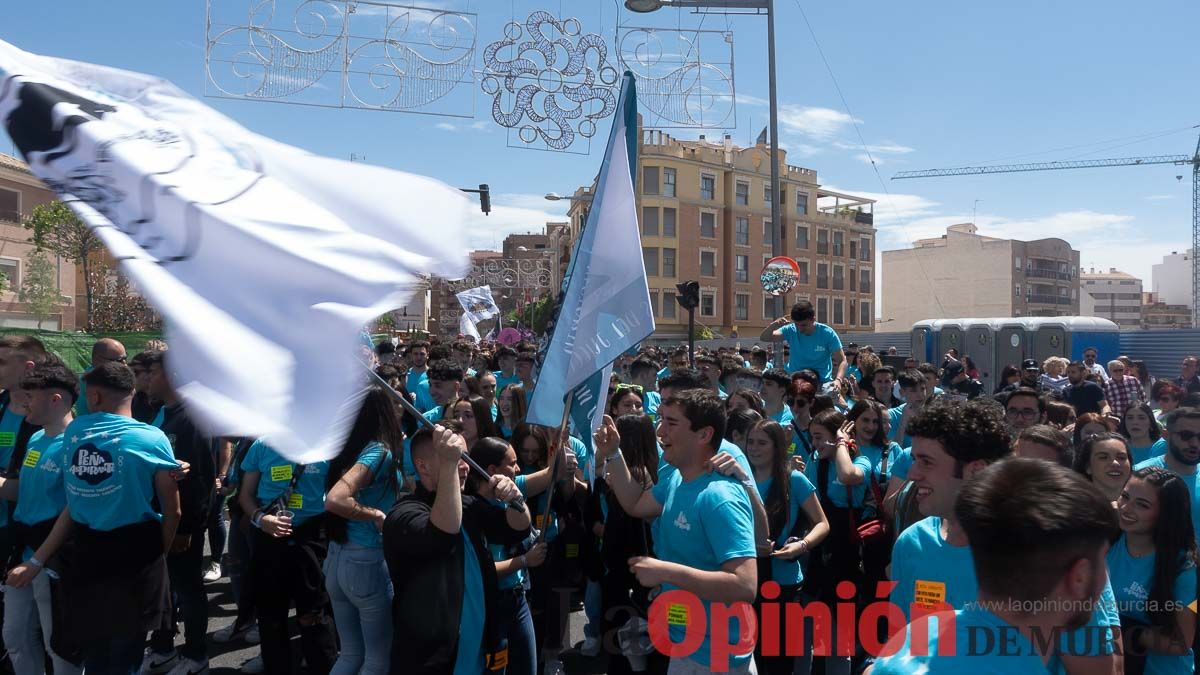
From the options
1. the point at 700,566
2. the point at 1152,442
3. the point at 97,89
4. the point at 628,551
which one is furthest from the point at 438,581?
the point at 1152,442

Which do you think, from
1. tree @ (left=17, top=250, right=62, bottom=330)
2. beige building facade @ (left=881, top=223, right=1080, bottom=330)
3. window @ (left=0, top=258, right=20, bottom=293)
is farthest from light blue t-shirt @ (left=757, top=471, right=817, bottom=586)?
beige building facade @ (left=881, top=223, right=1080, bottom=330)

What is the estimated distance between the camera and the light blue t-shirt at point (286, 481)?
4.69m

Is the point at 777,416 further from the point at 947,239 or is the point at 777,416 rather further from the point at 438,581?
the point at 947,239

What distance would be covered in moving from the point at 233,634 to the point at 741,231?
58089 millimetres

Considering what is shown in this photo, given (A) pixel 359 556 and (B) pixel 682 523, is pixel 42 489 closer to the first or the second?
(A) pixel 359 556

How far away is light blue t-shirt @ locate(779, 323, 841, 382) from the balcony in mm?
81555

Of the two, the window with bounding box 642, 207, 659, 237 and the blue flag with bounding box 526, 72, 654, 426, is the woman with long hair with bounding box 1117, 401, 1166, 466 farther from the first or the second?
the window with bounding box 642, 207, 659, 237

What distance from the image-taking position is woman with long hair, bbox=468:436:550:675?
3854mm

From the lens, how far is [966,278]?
78.9m

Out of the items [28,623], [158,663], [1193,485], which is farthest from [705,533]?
[158,663]

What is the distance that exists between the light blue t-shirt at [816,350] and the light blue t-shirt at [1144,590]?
16.3ft

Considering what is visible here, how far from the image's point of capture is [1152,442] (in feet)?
20.9

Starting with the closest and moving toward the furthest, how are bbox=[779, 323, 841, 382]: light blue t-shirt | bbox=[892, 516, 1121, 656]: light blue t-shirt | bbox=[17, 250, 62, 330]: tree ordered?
bbox=[892, 516, 1121, 656]: light blue t-shirt, bbox=[779, 323, 841, 382]: light blue t-shirt, bbox=[17, 250, 62, 330]: tree

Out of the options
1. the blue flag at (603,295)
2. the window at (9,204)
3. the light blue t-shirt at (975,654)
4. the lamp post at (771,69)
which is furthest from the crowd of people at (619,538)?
the window at (9,204)
